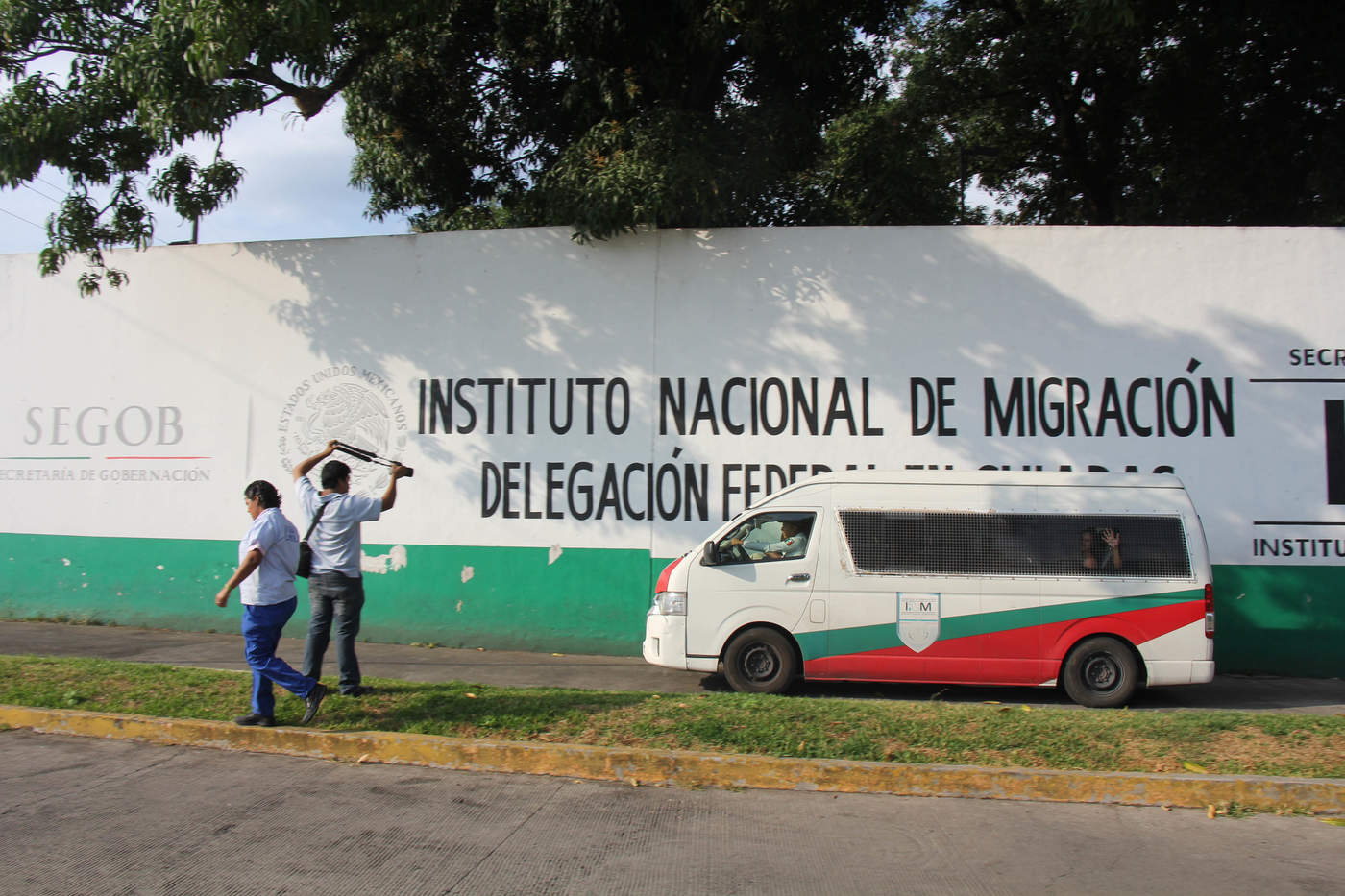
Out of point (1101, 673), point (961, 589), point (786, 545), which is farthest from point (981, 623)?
point (786, 545)

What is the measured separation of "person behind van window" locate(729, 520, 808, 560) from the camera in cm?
776

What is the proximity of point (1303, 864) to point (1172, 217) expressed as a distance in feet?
40.4

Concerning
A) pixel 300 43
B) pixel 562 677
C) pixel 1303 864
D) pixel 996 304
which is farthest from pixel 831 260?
pixel 1303 864

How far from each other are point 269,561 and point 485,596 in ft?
12.8

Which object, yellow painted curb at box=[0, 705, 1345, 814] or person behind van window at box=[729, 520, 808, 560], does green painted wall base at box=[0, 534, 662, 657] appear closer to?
person behind van window at box=[729, 520, 808, 560]

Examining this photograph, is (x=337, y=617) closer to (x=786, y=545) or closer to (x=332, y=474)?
(x=332, y=474)

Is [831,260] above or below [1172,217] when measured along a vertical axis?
below

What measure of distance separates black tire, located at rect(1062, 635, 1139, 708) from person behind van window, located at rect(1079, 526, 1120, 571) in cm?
56

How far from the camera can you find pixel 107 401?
1071cm

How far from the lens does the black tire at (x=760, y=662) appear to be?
7.67 metres

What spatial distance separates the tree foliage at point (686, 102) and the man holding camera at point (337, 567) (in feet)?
13.9

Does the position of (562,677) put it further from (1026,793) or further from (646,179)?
(646,179)

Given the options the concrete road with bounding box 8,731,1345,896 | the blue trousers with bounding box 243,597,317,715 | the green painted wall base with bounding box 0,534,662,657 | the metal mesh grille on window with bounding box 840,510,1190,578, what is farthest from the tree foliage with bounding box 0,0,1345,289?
the concrete road with bounding box 8,731,1345,896

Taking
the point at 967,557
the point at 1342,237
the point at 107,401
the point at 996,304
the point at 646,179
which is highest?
the point at 646,179
